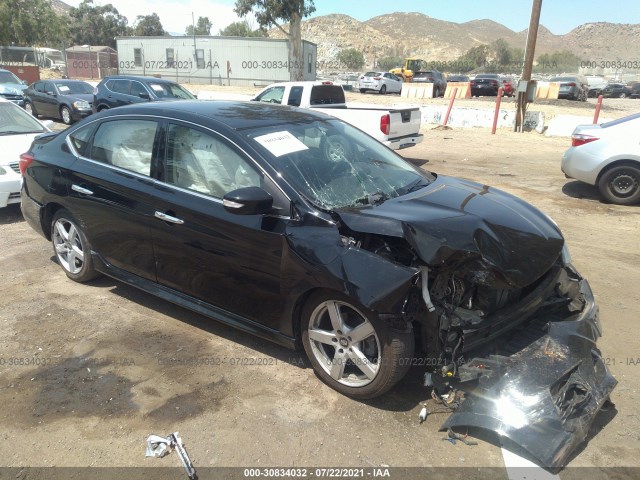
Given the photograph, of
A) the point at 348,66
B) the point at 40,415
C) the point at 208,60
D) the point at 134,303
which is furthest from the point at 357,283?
the point at 348,66

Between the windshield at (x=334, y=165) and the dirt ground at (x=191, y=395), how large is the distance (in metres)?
1.23

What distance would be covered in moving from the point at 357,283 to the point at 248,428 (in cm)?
106

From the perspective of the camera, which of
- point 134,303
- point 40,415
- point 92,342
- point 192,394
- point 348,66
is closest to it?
point 40,415

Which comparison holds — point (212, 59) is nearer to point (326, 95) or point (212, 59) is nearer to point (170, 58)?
point (170, 58)

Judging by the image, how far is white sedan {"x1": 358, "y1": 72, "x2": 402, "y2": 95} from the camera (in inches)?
1329

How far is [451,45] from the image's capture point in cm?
12256

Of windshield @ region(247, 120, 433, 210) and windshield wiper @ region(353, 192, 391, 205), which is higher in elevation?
windshield @ region(247, 120, 433, 210)

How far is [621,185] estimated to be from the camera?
25.7 feet

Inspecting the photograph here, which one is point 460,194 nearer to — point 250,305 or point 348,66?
point 250,305

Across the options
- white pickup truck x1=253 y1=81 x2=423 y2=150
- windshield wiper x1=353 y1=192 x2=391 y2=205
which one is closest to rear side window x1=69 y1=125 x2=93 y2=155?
windshield wiper x1=353 y1=192 x2=391 y2=205

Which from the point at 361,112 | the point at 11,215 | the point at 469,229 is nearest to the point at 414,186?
the point at 469,229

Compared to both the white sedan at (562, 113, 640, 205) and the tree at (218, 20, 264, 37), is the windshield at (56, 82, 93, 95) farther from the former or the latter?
the tree at (218, 20, 264, 37)

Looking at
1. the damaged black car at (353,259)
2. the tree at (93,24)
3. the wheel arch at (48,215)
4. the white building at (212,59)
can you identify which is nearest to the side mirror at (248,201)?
the damaged black car at (353,259)

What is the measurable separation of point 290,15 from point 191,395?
37216 millimetres
